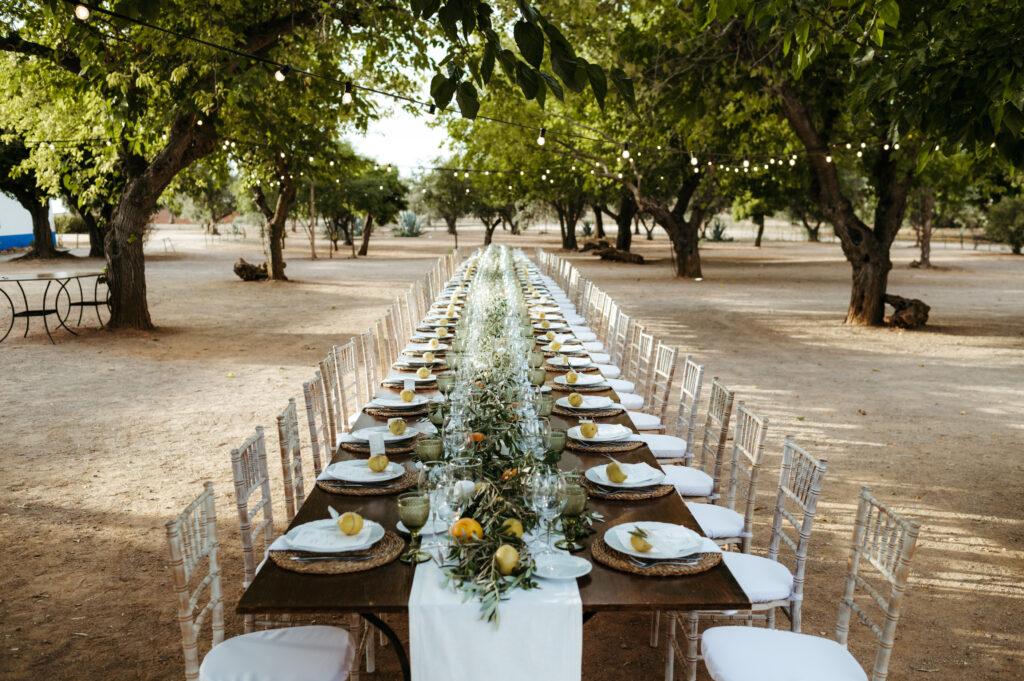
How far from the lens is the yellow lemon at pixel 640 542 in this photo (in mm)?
2271

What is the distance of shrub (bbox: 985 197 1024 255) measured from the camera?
3275cm

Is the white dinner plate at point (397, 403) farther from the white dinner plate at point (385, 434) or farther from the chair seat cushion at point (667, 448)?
the chair seat cushion at point (667, 448)

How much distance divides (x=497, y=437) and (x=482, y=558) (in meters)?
0.70

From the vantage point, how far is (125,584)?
146 inches

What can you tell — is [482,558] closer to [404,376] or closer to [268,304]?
[404,376]

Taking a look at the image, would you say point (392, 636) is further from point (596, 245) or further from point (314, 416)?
point (596, 245)

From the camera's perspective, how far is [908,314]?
1188cm

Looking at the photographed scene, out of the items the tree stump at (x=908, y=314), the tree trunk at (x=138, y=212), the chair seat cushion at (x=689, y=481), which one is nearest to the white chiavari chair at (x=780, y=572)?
the chair seat cushion at (x=689, y=481)

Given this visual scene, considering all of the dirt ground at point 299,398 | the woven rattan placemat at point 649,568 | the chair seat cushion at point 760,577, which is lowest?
the dirt ground at point 299,398

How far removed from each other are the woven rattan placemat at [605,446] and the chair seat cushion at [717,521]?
1.19 ft

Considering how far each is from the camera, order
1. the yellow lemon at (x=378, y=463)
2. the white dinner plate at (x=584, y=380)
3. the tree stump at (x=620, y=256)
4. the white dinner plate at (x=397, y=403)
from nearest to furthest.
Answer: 1. the yellow lemon at (x=378, y=463)
2. the white dinner plate at (x=397, y=403)
3. the white dinner plate at (x=584, y=380)
4. the tree stump at (x=620, y=256)

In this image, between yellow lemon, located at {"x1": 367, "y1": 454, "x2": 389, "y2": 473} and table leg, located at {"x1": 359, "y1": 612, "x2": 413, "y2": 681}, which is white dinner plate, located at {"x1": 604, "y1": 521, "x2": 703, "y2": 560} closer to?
table leg, located at {"x1": 359, "y1": 612, "x2": 413, "y2": 681}

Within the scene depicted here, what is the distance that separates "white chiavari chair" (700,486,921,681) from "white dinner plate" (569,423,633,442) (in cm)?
108

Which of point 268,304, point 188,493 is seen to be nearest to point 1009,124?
point 188,493
